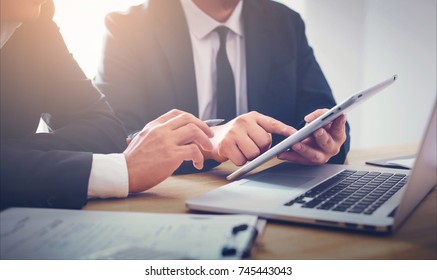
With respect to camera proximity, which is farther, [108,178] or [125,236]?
[108,178]

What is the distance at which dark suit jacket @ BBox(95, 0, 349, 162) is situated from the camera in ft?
3.95

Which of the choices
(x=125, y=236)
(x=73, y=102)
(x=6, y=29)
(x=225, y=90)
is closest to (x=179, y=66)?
(x=225, y=90)

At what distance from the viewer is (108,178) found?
62cm

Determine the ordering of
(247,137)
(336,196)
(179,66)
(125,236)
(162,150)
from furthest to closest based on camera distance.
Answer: (179,66)
(247,137)
(162,150)
(336,196)
(125,236)

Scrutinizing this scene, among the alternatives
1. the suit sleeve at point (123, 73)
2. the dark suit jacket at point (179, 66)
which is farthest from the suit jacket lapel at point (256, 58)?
the suit sleeve at point (123, 73)

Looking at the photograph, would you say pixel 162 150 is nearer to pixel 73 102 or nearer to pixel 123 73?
pixel 73 102

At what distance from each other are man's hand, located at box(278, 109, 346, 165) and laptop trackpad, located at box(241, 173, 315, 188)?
0.31ft

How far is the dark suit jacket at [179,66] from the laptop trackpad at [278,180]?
53 centimetres

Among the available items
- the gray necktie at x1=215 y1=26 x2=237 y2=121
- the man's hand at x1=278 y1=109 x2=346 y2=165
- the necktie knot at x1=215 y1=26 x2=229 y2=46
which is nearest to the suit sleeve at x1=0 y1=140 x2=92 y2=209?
the man's hand at x1=278 y1=109 x2=346 y2=165

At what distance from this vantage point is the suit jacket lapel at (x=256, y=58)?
128 cm

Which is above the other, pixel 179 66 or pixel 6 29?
pixel 6 29

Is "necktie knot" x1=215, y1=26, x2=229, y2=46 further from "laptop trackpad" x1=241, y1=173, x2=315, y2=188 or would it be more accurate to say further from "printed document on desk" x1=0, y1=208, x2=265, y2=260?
"printed document on desk" x1=0, y1=208, x2=265, y2=260

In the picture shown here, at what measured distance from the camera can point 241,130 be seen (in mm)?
783

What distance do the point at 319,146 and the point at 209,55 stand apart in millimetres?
610
